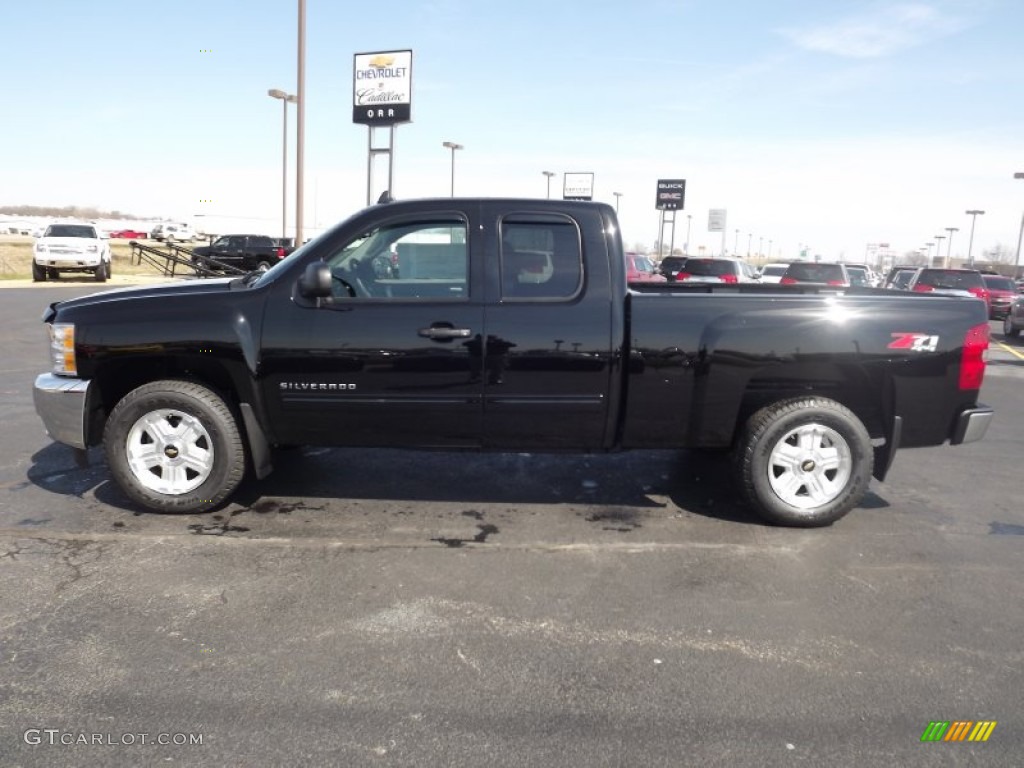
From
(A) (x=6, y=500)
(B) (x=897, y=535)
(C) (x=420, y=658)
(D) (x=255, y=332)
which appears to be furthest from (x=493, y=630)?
(A) (x=6, y=500)

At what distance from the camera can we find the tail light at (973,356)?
183 inches

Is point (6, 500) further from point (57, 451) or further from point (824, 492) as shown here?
point (824, 492)

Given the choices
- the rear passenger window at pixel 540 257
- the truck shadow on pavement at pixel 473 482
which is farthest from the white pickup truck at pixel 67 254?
the rear passenger window at pixel 540 257

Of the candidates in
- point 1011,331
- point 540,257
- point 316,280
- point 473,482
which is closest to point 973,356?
point 540,257

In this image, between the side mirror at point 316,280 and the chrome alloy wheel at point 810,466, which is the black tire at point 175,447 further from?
the chrome alloy wheel at point 810,466

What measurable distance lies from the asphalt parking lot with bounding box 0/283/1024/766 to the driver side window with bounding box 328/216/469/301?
138 centimetres

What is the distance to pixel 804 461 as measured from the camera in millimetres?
4754

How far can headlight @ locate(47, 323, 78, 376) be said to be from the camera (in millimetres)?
4668

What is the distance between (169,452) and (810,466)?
3881 mm

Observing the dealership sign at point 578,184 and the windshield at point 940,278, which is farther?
the dealership sign at point 578,184

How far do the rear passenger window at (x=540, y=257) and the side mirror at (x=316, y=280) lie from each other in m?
1.00

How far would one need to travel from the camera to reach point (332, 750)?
8.56 ft

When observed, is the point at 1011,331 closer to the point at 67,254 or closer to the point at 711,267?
the point at 711,267

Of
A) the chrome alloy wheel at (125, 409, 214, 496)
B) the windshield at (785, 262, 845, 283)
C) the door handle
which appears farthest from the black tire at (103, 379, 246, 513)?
the windshield at (785, 262, 845, 283)
